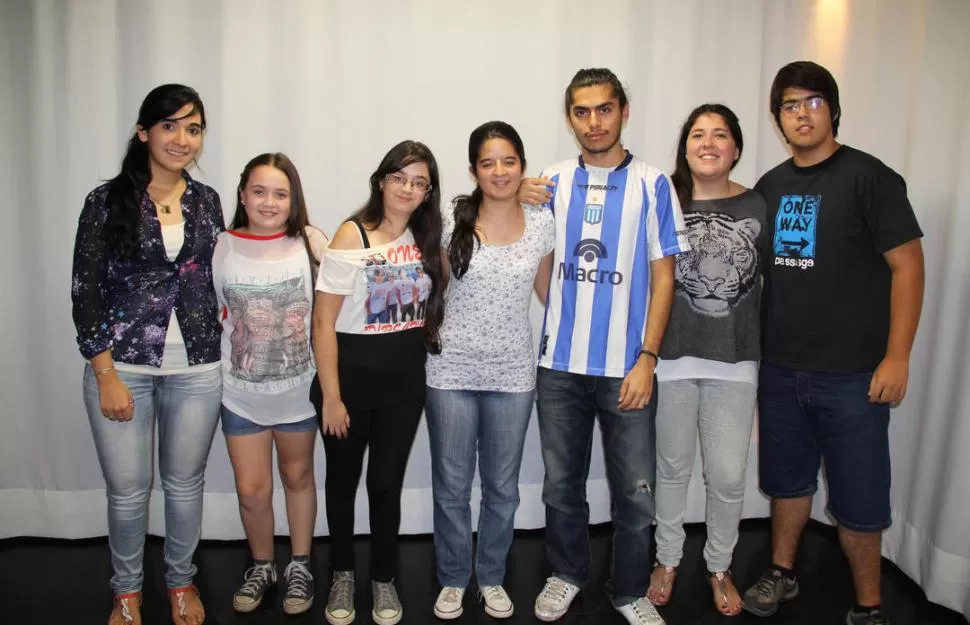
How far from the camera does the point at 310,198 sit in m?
2.67

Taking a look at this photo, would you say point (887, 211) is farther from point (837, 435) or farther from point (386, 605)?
point (386, 605)

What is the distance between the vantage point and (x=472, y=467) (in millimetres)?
2133

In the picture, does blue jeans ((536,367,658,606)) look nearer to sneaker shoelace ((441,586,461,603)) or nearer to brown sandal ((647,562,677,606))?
brown sandal ((647,562,677,606))

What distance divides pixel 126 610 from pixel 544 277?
68.3 inches


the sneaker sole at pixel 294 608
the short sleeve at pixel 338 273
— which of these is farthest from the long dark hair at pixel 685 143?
the sneaker sole at pixel 294 608

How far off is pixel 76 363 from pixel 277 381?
1.15 metres

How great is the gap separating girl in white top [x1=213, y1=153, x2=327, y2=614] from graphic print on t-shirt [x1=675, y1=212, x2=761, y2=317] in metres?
1.25

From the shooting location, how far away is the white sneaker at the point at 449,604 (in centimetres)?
218

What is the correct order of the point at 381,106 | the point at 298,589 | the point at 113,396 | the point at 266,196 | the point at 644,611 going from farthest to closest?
1. the point at 381,106
2. the point at 298,589
3. the point at 644,611
4. the point at 266,196
5. the point at 113,396

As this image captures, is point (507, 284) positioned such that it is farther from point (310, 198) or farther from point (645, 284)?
point (310, 198)

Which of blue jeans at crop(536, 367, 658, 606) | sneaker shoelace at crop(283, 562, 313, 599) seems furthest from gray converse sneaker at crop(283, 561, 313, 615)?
blue jeans at crop(536, 367, 658, 606)

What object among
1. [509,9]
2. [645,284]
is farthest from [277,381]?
[509,9]

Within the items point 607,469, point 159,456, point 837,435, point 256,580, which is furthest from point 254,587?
point 837,435

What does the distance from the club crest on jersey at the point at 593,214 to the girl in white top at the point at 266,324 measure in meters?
0.88
